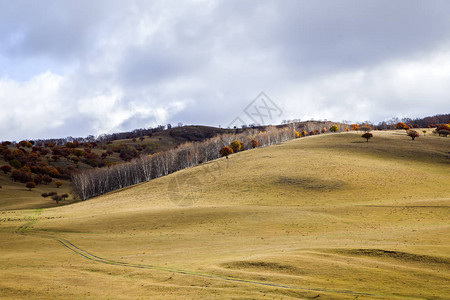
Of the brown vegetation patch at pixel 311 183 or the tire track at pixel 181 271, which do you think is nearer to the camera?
the tire track at pixel 181 271

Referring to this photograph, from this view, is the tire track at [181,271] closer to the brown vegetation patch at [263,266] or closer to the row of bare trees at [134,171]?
the brown vegetation patch at [263,266]

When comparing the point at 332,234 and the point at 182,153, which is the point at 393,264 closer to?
the point at 332,234

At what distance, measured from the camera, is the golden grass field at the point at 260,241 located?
75.9 feet

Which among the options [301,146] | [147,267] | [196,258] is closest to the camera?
[147,267]

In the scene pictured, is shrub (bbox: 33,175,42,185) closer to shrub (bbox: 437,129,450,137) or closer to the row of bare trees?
the row of bare trees

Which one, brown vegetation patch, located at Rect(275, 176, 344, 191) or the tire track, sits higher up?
brown vegetation patch, located at Rect(275, 176, 344, 191)

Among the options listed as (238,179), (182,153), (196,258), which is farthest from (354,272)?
(182,153)

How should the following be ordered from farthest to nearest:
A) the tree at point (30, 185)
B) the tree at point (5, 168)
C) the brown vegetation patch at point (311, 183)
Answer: the tree at point (5, 168), the tree at point (30, 185), the brown vegetation patch at point (311, 183)

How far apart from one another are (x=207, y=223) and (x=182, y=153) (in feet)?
323

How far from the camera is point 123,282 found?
82.9ft

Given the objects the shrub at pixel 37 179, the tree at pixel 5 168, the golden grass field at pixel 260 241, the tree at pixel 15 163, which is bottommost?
the golden grass field at pixel 260 241

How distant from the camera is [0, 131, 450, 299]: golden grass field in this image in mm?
23141

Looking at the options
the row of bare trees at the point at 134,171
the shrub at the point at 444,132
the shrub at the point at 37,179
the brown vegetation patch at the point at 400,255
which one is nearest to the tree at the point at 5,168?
the shrub at the point at 37,179

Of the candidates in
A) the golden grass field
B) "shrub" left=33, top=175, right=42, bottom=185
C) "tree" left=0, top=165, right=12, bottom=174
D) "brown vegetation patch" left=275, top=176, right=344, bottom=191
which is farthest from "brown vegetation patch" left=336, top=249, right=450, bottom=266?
"tree" left=0, top=165, right=12, bottom=174
